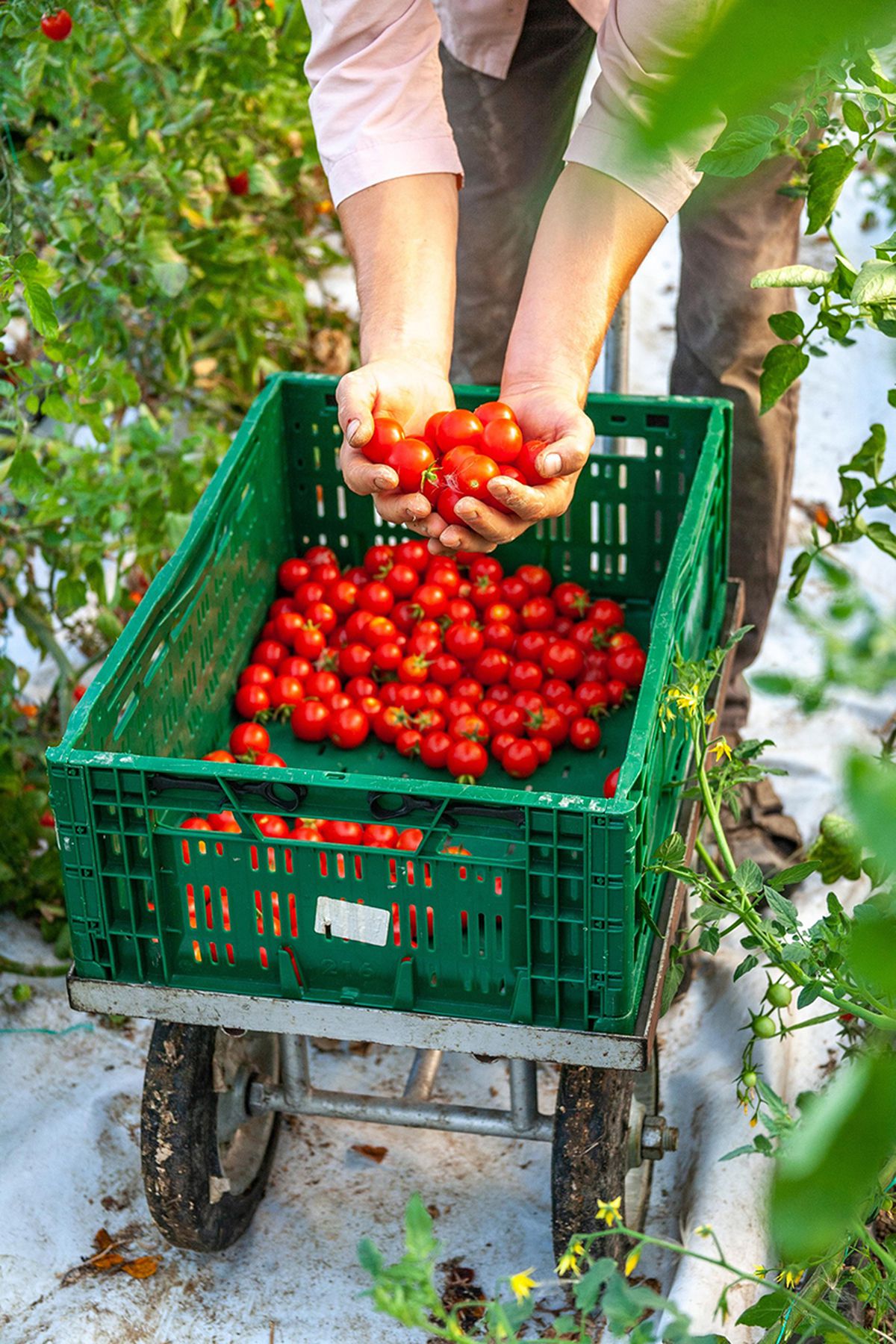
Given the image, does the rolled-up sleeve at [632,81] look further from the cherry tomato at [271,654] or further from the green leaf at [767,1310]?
the green leaf at [767,1310]

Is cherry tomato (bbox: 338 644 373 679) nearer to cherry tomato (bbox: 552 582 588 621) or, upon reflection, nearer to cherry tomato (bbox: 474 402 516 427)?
cherry tomato (bbox: 552 582 588 621)

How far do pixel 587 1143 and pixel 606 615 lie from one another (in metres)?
0.93

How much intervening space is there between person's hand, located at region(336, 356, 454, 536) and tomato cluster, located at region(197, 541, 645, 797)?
0.42 m

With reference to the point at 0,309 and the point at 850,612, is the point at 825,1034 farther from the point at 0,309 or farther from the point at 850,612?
the point at 850,612

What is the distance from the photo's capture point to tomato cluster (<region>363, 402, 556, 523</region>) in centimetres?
182

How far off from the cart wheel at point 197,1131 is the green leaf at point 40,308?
90 cm

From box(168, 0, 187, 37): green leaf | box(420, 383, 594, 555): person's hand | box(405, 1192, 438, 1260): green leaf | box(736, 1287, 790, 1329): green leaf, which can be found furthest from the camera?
box(168, 0, 187, 37): green leaf

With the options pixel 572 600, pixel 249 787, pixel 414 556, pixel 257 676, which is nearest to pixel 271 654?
pixel 257 676

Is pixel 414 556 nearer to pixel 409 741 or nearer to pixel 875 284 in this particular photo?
pixel 409 741

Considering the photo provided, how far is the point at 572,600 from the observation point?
2451mm

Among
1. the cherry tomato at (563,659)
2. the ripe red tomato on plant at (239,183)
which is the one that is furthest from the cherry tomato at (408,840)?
the ripe red tomato on plant at (239,183)

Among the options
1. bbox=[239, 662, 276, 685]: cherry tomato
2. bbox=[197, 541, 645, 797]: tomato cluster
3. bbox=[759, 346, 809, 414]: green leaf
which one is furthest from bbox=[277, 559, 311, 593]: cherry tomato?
bbox=[759, 346, 809, 414]: green leaf

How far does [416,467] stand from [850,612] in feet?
4.02

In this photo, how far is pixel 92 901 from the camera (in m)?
1.69
